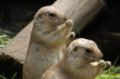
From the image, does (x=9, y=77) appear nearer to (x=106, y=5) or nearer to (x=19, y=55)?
(x=19, y=55)

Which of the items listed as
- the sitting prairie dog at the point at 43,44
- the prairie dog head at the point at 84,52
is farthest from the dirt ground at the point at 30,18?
the prairie dog head at the point at 84,52

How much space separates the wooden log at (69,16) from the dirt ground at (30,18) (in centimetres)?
73

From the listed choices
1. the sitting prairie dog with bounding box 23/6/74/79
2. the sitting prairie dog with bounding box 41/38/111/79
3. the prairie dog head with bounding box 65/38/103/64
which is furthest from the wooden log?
the prairie dog head with bounding box 65/38/103/64

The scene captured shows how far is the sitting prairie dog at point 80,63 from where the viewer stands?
17.8 ft

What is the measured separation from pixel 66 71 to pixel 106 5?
4701 mm

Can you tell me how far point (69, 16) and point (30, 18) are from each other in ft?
11.3

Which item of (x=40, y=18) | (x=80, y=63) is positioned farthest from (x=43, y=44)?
(x=80, y=63)

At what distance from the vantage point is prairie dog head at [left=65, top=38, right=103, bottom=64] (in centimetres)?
538

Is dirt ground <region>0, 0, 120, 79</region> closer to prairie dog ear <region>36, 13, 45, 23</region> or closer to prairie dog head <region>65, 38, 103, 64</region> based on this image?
prairie dog ear <region>36, 13, 45, 23</region>

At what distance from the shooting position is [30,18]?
1169 centimetres

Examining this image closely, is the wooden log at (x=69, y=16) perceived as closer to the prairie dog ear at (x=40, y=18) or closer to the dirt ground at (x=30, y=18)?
the dirt ground at (x=30, y=18)

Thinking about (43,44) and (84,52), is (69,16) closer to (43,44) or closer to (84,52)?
(43,44)

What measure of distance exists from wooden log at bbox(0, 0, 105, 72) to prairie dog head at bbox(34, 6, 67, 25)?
1437 millimetres

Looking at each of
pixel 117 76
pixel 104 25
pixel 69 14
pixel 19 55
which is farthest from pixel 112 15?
pixel 19 55
